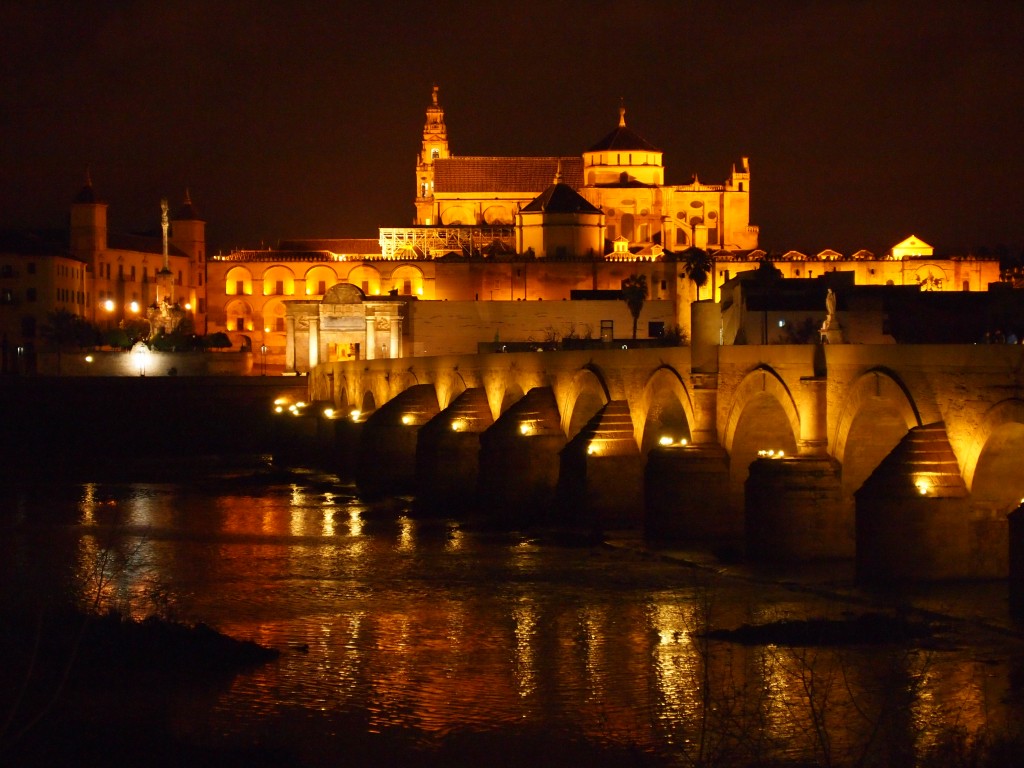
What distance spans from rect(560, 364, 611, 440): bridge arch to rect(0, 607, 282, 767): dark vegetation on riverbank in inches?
567

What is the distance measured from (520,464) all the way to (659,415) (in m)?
4.93

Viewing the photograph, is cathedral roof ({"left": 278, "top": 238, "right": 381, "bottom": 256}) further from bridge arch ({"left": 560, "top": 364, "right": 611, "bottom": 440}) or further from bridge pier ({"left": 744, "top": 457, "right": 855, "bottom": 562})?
bridge pier ({"left": 744, "top": 457, "right": 855, "bottom": 562})

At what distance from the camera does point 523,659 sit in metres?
19.7

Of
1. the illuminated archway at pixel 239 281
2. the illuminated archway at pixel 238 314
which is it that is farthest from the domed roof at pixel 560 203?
the illuminated archway at pixel 238 314

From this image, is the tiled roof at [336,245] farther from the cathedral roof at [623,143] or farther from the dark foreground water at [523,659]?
the dark foreground water at [523,659]

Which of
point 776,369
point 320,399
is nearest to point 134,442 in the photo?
point 320,399

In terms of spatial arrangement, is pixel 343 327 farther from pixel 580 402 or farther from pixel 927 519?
pixel 927 519

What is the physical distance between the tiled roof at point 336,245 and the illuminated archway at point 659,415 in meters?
77.3

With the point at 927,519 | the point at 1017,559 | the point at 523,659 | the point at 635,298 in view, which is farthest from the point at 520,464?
the point at 635,298

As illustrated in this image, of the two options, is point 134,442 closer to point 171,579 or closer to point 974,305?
point 974,305

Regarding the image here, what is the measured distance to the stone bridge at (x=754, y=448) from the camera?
2111 centimetres

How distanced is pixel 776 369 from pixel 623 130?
84654 millimetres

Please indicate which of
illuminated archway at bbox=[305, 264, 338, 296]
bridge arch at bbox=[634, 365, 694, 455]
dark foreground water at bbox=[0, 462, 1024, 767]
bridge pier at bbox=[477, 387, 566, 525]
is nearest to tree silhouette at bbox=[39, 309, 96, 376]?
illuminated archway at bbox=[305, 264, 338, 296]

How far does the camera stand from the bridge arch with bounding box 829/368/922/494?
23809 millimetres
